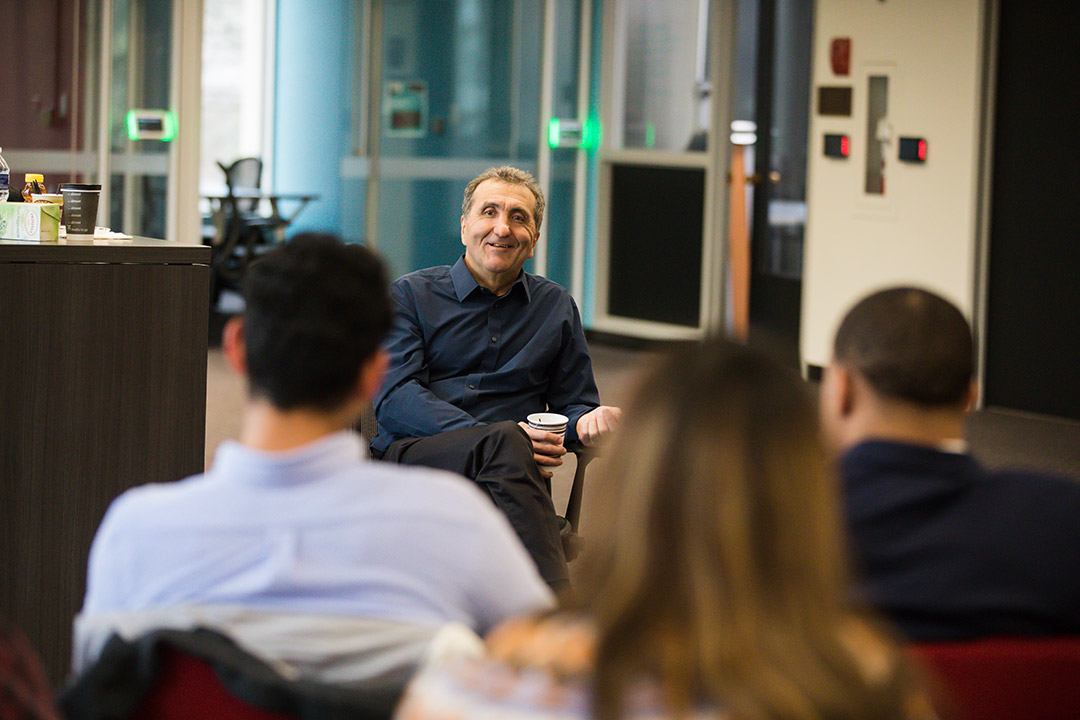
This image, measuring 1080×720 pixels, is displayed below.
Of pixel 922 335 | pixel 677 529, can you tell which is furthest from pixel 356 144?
pixel 677 529

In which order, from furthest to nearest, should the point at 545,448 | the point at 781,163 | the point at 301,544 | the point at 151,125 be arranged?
the point at 781,163, the point at 151,125, the point at 545,448, the point at 301,544

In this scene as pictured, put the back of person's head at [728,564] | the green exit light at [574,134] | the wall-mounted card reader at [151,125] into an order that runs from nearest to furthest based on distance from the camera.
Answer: the back of person's head at [728,564], the wall-mounted card reader at [151,125], the green exit light at [574,134]

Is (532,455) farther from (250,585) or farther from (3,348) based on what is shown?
(250,585)

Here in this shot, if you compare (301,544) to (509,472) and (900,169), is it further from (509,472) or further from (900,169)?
(900,169)

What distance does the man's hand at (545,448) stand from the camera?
9.90 feet

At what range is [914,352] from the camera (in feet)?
5.19

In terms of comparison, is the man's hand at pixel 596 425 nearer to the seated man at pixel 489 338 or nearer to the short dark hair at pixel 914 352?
the seated man at pixel 489 338

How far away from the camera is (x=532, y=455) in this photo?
2.96 metres

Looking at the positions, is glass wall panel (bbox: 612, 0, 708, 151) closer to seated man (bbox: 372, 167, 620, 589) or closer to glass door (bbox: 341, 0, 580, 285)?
glass door (bbox: 341, 0, 580, 285)

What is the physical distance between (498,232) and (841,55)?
4430 mm

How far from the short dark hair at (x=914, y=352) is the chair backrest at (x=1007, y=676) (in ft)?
1.18

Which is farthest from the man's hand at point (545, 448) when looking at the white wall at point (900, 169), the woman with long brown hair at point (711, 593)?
the white wall at point (900, 169)

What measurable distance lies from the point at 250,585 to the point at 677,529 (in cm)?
55

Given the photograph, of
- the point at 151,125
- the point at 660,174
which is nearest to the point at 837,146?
the point at 660,174
